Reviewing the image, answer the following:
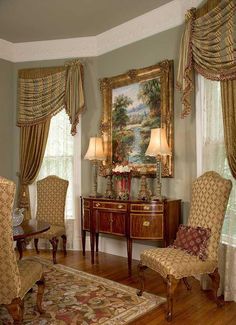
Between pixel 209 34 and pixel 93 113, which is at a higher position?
pixel 209 34

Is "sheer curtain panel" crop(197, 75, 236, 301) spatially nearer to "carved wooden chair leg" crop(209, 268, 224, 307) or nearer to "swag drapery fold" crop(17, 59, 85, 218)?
"carved wooden chair leg" crop(209, 268, 224, 307)

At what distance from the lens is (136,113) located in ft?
14.4

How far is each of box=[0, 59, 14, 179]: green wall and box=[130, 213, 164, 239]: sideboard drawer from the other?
262 cm

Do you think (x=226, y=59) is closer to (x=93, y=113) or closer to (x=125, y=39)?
(x=125, y=39)

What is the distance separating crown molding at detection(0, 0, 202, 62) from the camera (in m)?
4.03

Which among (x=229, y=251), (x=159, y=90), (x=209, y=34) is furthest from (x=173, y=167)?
(x=209, y=34)

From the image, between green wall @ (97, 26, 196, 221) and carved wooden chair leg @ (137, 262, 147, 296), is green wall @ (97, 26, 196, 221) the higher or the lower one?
the higher one

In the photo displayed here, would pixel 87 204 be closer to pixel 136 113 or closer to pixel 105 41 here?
pixel 136 113

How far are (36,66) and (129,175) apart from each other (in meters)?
2.61

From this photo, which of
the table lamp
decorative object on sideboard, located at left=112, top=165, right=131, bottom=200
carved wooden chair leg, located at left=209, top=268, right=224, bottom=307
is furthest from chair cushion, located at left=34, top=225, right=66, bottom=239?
carved wooden chair leg, located at left=209, top=268, right=224, bottom=307

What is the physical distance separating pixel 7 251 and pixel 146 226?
1.91 m

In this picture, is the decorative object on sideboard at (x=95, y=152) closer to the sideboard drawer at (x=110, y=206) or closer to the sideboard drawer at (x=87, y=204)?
the sideboard drawer at (x=87, y=204)

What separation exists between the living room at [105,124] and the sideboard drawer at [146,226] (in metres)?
0.02

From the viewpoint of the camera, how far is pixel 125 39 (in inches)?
182
